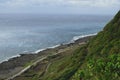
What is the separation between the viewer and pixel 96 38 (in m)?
102

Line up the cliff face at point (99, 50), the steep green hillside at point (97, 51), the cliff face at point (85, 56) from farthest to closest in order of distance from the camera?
the cliff face at point (85, 56)
the steep green hillside at point (97, 51)
the cliff face at point (99, 50)

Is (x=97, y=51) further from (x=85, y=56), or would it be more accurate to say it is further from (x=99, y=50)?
(x=85, y=56)

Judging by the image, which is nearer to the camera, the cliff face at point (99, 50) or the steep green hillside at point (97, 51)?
the cliff face at point (99, 50)

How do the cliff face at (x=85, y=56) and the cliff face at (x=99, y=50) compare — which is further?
the cliff face at (x=85, y=56)

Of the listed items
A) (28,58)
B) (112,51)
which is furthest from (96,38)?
(28,58)

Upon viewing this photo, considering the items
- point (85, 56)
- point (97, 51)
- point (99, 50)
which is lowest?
point (85, 56)

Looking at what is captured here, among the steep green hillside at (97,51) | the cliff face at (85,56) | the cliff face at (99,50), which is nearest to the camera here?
the cliff face at (99,50)

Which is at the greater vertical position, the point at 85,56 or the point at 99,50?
the point at 99,50

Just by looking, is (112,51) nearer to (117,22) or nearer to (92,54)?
(92,54)

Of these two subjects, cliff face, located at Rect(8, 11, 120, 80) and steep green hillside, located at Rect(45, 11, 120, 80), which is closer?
steep green hillside, located at Rect(45, 11, 120, 80)

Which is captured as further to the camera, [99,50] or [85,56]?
[85,56]

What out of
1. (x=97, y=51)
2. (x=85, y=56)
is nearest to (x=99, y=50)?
(x=97, y=51)

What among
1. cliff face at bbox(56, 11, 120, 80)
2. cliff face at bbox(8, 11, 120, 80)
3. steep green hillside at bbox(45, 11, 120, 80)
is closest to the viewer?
cliff face at bbox(56, 11, 120, 80)

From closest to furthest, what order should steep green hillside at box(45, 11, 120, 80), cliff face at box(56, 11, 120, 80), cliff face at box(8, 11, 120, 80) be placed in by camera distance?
cliff face at box(56, 11, 120, 80)
steep green hillside at box(45, 11, 120, 80)
cliff face at box(8, 11, 120, 80)
